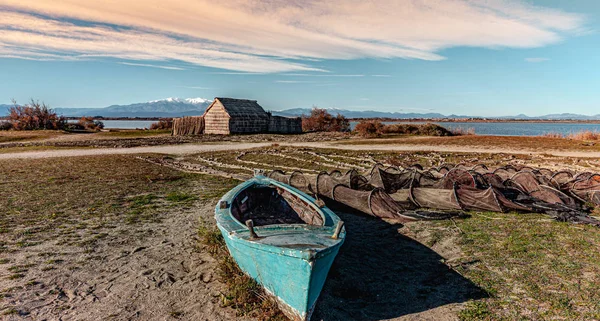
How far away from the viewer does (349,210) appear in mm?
12188

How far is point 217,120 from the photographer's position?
48094mm

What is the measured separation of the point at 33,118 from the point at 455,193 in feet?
192

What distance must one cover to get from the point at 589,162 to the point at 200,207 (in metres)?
22.5

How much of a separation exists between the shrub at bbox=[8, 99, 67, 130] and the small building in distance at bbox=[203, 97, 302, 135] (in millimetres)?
22656

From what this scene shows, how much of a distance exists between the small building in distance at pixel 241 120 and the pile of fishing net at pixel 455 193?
34.2m

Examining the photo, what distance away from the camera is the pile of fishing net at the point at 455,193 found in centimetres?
1114

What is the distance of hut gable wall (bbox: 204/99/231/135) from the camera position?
4732 centimetres

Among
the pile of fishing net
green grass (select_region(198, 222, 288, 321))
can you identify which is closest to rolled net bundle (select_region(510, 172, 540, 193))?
the pile of fishing net

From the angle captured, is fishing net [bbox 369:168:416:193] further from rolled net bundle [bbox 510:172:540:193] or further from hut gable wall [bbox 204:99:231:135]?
hut gable wall [bbox 204:99:231:135]

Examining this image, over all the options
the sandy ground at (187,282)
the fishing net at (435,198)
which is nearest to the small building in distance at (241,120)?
the fishing net at (435,198)

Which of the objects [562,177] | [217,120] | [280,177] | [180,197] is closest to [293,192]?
[280,177]

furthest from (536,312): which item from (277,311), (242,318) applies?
(242,318)

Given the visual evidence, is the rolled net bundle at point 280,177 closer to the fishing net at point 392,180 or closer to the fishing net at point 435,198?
the fishing net at point 392,180

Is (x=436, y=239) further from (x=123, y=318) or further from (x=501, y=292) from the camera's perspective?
(x=123, y=318)
